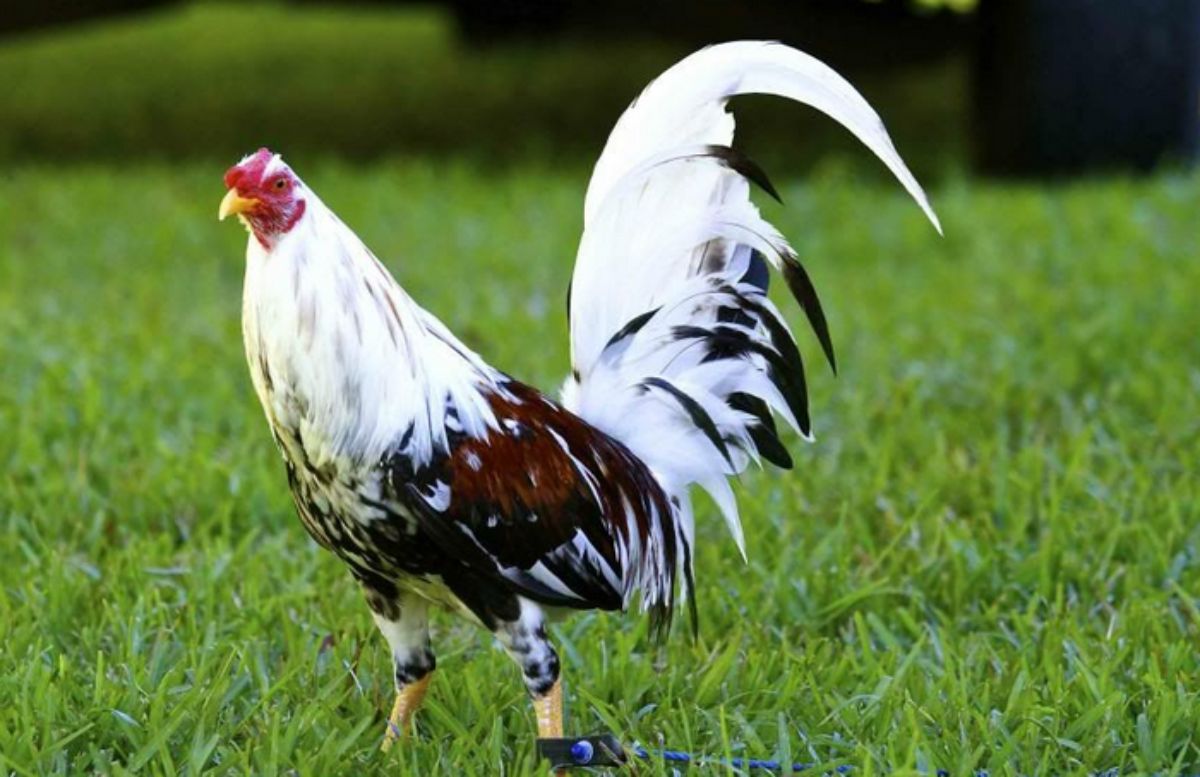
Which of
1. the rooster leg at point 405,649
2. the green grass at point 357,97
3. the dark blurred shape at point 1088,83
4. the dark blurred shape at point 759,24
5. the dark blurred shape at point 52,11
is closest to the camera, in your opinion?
the rooster leg at point 405,649

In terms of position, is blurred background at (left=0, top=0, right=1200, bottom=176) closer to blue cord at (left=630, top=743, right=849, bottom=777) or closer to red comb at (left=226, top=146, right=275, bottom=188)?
blue cord at (left=630, top=743, right=849, bottom=777)

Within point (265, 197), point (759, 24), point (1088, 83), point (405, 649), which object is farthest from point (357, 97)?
point (265, 197)

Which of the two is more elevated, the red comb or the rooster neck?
the red comb

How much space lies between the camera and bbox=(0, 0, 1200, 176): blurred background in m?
6.75

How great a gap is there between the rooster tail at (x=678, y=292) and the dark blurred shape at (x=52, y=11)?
556 cm

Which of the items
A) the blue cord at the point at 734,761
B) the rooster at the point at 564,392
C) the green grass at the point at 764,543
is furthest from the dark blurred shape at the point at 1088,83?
the blue cord at the point at 734,761

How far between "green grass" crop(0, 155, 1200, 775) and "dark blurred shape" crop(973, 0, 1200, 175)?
71 cm

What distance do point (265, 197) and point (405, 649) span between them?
2.30ft

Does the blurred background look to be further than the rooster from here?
Yes

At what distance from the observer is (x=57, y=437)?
4.07m

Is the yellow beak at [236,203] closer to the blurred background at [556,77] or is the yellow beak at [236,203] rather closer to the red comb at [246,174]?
the red comb at [246,174]

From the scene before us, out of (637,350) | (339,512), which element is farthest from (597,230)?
(339,512)

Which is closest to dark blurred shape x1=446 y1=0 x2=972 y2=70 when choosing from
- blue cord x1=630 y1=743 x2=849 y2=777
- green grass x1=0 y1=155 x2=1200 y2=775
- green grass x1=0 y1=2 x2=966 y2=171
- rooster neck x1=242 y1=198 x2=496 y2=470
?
green grass x1=0 y1=2 x2=966 y2=171

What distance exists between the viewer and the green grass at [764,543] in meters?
2.52
